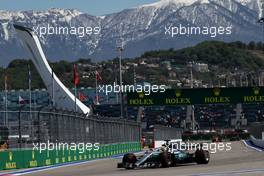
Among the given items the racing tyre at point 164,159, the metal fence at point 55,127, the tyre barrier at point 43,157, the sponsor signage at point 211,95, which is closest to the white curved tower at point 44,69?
the sponsor signage at point 211,95

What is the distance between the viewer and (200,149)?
2931 cm

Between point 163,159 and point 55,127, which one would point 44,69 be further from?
point 163,159

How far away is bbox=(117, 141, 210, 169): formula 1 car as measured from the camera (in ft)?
91.7

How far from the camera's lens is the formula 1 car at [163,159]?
28.0 meters

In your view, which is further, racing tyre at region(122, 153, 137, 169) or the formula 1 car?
racing tyre at region(122, 153, 137, 169)

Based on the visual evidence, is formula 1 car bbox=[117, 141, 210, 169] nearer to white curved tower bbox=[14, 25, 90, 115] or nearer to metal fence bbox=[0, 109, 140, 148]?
metal fence bbox=[0, 109, 140, 148]

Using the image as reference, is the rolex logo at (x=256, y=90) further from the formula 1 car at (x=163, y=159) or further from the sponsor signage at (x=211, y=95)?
the formula 1 car at (x=163, y=159)

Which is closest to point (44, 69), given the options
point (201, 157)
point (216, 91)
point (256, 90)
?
point (216, 91)

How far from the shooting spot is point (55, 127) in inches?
1410

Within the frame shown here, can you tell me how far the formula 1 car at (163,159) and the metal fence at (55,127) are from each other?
15.6 ft

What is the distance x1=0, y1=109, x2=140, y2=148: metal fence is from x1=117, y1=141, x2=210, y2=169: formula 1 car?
15.6ft

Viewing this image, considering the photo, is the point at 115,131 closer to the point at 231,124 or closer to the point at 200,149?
the point at 200,149

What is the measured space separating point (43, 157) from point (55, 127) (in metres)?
1.62

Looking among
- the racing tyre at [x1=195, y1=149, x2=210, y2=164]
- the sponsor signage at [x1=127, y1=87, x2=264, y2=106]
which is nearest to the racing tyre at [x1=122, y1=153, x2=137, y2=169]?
the racing tyre at [x1=195, y1=149, x2=210, y2=164]
